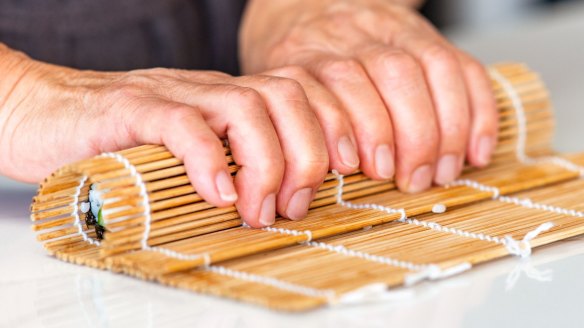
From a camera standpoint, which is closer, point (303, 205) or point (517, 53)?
point (303, 205)

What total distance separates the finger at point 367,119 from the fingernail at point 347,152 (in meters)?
0.04

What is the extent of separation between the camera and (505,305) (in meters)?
0.77

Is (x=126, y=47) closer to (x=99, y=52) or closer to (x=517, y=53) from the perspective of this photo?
(x=99, y=52)

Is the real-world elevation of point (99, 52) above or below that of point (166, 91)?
below

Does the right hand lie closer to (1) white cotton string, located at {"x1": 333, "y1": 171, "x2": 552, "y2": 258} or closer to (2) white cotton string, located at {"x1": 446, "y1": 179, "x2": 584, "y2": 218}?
(1) white cotton string, located at {"x1": 333, "y1": 171, "x2": 552, "y2": 258}

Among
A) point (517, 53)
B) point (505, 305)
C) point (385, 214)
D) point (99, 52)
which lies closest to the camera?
point (505, 305)

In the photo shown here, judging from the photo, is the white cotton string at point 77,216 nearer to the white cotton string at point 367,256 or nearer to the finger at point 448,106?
the white cotton string at point 367,256

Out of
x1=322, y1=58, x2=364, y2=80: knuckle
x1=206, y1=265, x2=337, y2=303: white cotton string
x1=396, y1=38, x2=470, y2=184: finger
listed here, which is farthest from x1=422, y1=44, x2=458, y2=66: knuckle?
x1=206, y1=265, x2=337, y2=303: white cotton string

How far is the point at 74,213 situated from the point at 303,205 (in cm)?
23

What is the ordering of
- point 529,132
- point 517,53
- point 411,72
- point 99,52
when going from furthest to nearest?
point 517,53
point 99,52
point 529,132
point 411,72

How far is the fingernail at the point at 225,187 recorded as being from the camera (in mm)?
901

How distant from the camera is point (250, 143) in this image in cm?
91

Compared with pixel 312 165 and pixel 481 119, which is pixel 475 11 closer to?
pixel 481 119

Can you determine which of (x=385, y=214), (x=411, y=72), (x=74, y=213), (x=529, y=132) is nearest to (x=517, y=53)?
(x=529, y=132)
